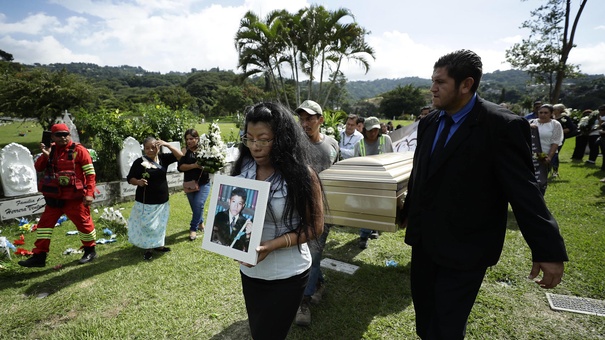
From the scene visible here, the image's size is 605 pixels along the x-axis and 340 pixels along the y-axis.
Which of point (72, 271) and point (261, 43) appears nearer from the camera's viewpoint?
point (72, 271)

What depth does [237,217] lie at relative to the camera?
1525mm

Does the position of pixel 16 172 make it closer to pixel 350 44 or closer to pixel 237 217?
pixel 237 217

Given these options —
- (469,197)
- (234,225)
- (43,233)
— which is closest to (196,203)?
(43,233)

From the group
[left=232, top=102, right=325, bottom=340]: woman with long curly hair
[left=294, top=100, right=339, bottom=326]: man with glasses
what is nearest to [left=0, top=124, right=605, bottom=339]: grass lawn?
[left=294, top=100, right=339, bottom=326]: man with glasses

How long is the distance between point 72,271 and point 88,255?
32 cm

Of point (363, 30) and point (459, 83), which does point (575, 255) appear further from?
point (363, 30)

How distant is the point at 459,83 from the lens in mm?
1688

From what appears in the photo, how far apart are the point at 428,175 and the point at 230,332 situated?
7.09 ft

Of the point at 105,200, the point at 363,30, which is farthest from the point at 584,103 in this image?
the point at 105,200

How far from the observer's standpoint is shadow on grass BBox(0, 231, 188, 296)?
3.49 meters

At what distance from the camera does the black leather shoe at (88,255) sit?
13.4 feet

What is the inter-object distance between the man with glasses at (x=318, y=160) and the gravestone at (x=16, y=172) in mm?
5480

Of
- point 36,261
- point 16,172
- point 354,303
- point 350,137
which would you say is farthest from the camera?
point 350,137

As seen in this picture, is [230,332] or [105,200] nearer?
[230,332]
